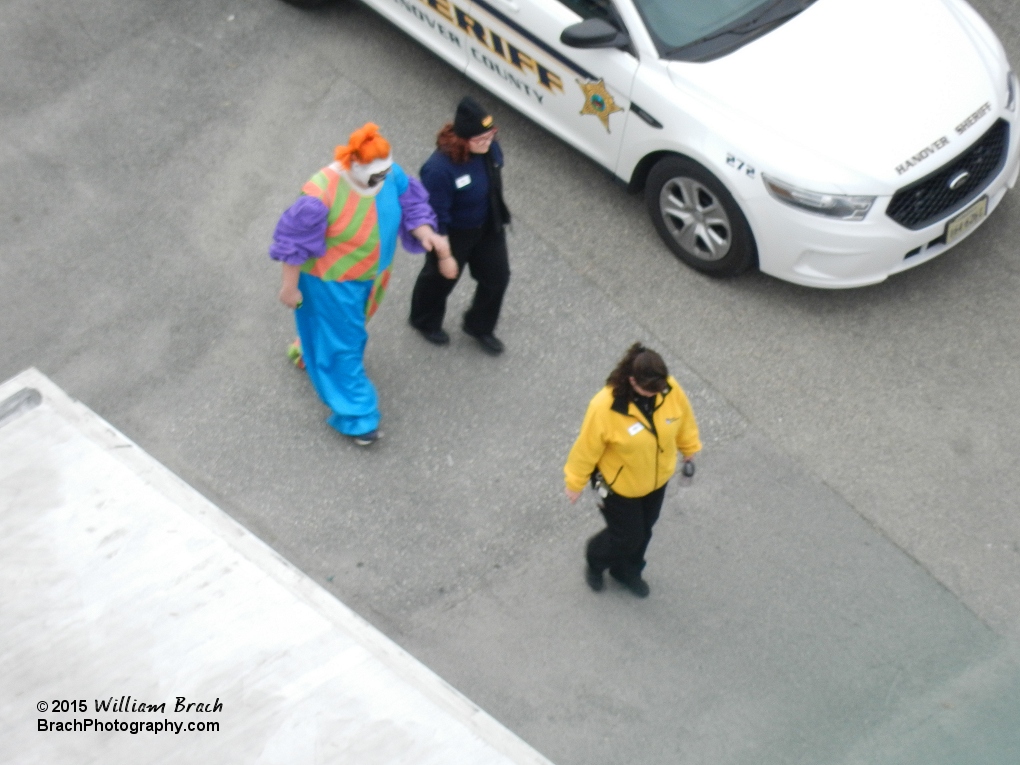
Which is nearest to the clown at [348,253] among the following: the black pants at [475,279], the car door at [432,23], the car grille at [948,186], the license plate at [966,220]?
the black pants at [475,279]

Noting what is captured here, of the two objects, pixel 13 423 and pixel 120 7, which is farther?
pixel 120 7

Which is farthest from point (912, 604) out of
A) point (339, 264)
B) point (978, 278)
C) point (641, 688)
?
point (339, 264)

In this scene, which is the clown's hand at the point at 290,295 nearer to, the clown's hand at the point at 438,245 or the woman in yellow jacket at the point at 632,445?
the clown's hand at the point at 438,245

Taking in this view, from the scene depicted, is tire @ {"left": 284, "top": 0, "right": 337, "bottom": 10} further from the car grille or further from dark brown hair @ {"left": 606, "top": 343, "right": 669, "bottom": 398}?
dark brown hair @ {"left": 606, "top": 343, "right": 669, "bottom": 398}

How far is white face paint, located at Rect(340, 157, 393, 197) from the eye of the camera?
17.0 ft

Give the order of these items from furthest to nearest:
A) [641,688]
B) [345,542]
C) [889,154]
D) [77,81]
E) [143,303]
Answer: [77,81]
[143,303]
[889,154]
[345,542]
[641,688]

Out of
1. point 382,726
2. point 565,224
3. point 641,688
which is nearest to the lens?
point 382,726

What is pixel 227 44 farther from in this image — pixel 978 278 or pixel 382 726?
pixel 382 726

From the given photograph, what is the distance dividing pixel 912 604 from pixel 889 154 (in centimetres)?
228

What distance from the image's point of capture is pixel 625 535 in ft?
16.9

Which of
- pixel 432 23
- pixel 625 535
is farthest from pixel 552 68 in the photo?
pixel 625 535

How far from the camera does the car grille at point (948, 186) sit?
247 inches

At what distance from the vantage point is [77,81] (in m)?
7.97

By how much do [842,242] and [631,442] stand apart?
228cm
